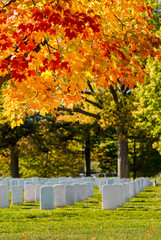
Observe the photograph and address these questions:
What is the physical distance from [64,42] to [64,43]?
0.68 feet

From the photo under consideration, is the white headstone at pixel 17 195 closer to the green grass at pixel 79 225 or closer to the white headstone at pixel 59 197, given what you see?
the white headstone at pixel 59 197

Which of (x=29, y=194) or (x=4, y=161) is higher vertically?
(x=4, y=161)

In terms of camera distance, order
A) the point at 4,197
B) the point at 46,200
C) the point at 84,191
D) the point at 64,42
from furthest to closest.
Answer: the point at 84,191 → the point at 4,197 → the point at 46,200 → the point at 64,42

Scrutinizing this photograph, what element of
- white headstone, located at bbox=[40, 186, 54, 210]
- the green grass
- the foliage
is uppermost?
the foliage

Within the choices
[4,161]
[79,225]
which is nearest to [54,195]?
[79,225]

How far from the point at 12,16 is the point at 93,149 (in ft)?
123

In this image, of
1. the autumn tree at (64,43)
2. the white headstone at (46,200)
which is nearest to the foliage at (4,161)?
the white headstone at (46,200)

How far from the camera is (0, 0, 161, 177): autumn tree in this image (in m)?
6.12

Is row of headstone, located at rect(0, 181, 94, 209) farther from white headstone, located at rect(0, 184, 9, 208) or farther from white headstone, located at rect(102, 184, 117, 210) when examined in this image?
white headstone, located at rect(102, 184, 117, 210)

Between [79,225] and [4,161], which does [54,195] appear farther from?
[4,161]

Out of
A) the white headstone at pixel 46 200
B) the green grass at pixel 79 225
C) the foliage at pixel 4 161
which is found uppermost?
the foliage at pixel 4 161

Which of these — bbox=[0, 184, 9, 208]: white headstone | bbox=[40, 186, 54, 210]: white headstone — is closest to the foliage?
bbox=[0, 184, 9, 208]: white headstone

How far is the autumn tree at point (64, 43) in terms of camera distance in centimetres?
612

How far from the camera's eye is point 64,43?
309 inches
